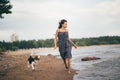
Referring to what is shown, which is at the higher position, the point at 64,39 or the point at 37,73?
the point at 64,39

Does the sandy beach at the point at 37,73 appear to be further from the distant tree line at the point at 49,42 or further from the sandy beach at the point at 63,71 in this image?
the distant tree line at the point at 49,42

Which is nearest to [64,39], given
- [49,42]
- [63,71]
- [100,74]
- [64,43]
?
[64,43]

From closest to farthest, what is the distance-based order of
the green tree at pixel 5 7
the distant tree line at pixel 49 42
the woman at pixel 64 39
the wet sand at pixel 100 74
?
the wet sand at pixel 100 74 → the woman at pixel 64 39 → the green tree at pixel 5 7 → the distant tree line at pixel 49 42

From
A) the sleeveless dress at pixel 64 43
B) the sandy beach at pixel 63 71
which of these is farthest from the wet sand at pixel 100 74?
the sleeveless dress at pixel 64 43

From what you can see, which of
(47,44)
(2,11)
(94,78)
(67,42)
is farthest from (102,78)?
(47,44)

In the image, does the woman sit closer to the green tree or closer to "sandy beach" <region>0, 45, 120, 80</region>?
"sandy beach" <region>0, 45, 120, 80</region>

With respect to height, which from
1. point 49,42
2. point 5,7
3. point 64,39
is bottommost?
point 49,42

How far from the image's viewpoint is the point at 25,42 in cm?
11056

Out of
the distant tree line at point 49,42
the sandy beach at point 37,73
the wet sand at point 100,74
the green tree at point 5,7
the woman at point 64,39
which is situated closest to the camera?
the wet sand at point 100,74

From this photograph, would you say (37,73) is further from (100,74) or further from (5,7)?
(5,7)

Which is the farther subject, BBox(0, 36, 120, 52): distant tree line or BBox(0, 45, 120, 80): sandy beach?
BBox(0, 36, 120, 52): distant tree line

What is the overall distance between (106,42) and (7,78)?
10774 cm

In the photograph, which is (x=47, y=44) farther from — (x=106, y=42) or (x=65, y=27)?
(x=65, y=27)

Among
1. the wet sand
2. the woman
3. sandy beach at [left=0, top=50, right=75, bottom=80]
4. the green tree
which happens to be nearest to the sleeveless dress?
the woman
